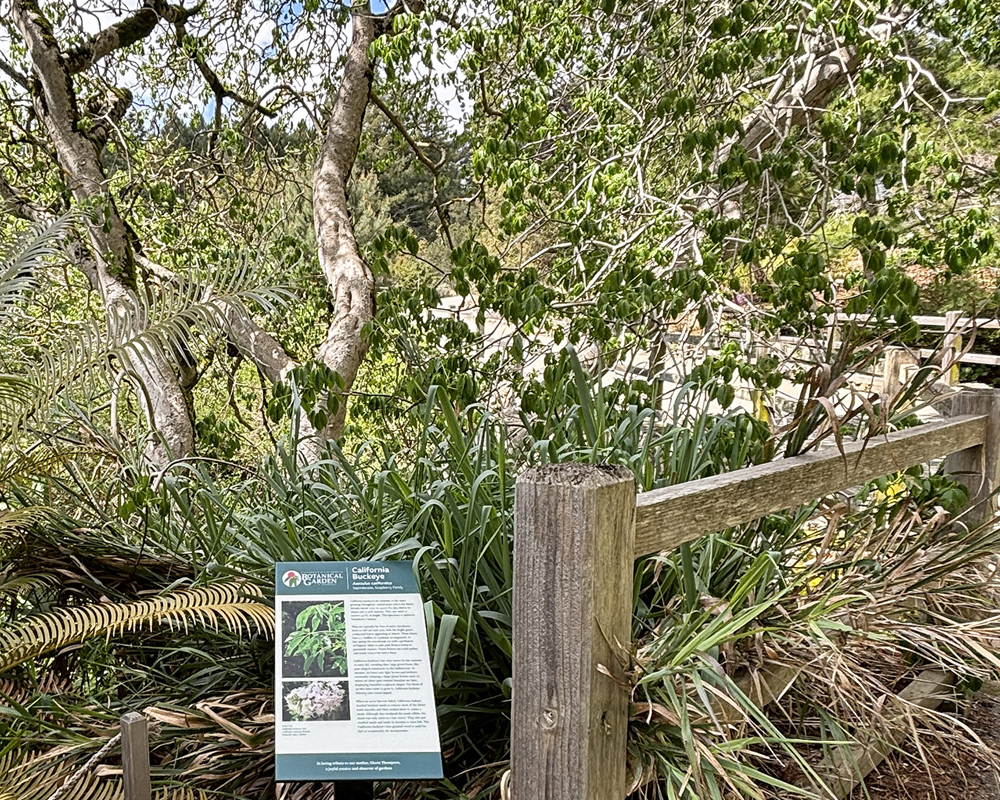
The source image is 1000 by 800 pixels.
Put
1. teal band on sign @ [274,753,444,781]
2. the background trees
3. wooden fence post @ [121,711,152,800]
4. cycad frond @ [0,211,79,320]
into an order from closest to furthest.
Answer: wooden fence post @ [121,711,152,800]
teal band on sign @ [274,753,444,781]
the background trees
cycad frond @ [0,211,79,320]

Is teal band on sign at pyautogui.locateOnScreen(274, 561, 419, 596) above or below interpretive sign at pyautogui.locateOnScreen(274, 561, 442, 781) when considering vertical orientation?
above

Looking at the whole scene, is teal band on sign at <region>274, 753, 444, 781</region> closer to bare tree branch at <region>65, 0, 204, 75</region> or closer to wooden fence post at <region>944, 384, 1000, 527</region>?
wooden fence post at <region>944, 384, 1000, 527</region>

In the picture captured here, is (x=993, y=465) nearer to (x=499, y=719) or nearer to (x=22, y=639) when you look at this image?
(x=499, y=719)

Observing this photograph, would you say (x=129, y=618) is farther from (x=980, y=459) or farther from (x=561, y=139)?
(x=561, y=139)

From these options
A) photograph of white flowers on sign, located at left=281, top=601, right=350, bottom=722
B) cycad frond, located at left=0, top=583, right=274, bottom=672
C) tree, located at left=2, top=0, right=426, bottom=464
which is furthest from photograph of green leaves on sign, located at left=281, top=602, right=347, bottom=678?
tree, located at left=2, top=0, right=426, bottom=464

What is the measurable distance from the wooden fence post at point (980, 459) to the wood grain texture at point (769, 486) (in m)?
0.20

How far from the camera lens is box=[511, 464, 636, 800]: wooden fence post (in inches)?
52.8

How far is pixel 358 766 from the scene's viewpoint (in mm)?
1423

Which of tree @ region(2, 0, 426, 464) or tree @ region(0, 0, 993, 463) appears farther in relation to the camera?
tree @ region(2, 0, 426, 464)

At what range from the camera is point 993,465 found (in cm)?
281

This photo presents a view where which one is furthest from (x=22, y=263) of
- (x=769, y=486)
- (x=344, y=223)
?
(x=344, y=223)

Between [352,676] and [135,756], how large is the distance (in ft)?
1.25

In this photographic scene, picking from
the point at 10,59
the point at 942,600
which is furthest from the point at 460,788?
the point at 10,59

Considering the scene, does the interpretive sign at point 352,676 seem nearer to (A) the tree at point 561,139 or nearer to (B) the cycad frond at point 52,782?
(B) the cycad frond at point 52,782
